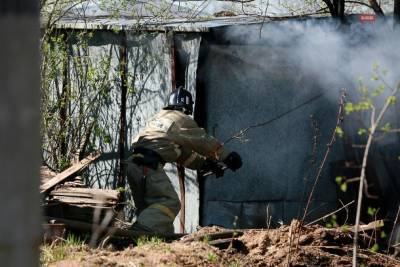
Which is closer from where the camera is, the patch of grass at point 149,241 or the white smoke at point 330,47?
the patch of grass at point 149,241

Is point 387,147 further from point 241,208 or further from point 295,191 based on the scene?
point 241,208

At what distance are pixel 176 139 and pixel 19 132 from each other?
7165mm

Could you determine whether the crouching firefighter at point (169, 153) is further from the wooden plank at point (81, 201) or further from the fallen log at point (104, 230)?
the fallen log at point (104, 230)

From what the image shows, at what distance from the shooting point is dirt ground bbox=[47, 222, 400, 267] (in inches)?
234

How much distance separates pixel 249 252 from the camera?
673cm

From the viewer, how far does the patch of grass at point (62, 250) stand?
5.86 m

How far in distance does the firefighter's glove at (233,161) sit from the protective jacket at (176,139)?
0.05 meters

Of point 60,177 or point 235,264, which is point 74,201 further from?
point 235,264

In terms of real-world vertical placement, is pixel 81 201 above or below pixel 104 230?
above

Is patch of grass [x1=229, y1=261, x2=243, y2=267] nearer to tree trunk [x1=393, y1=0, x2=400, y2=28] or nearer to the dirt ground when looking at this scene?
the dirt ground

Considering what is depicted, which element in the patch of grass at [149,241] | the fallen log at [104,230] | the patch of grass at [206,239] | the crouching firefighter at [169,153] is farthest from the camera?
the crouching firefighter at [169,153]

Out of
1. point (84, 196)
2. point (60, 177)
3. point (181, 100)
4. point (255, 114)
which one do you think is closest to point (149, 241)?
point (84, 196)

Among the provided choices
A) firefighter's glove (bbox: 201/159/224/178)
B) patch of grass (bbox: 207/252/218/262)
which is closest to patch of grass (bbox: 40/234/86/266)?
patch of grass (bbox: 207/252/218/262)

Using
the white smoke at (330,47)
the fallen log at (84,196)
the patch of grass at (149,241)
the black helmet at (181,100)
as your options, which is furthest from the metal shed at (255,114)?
the patch of grass at (149,241)
